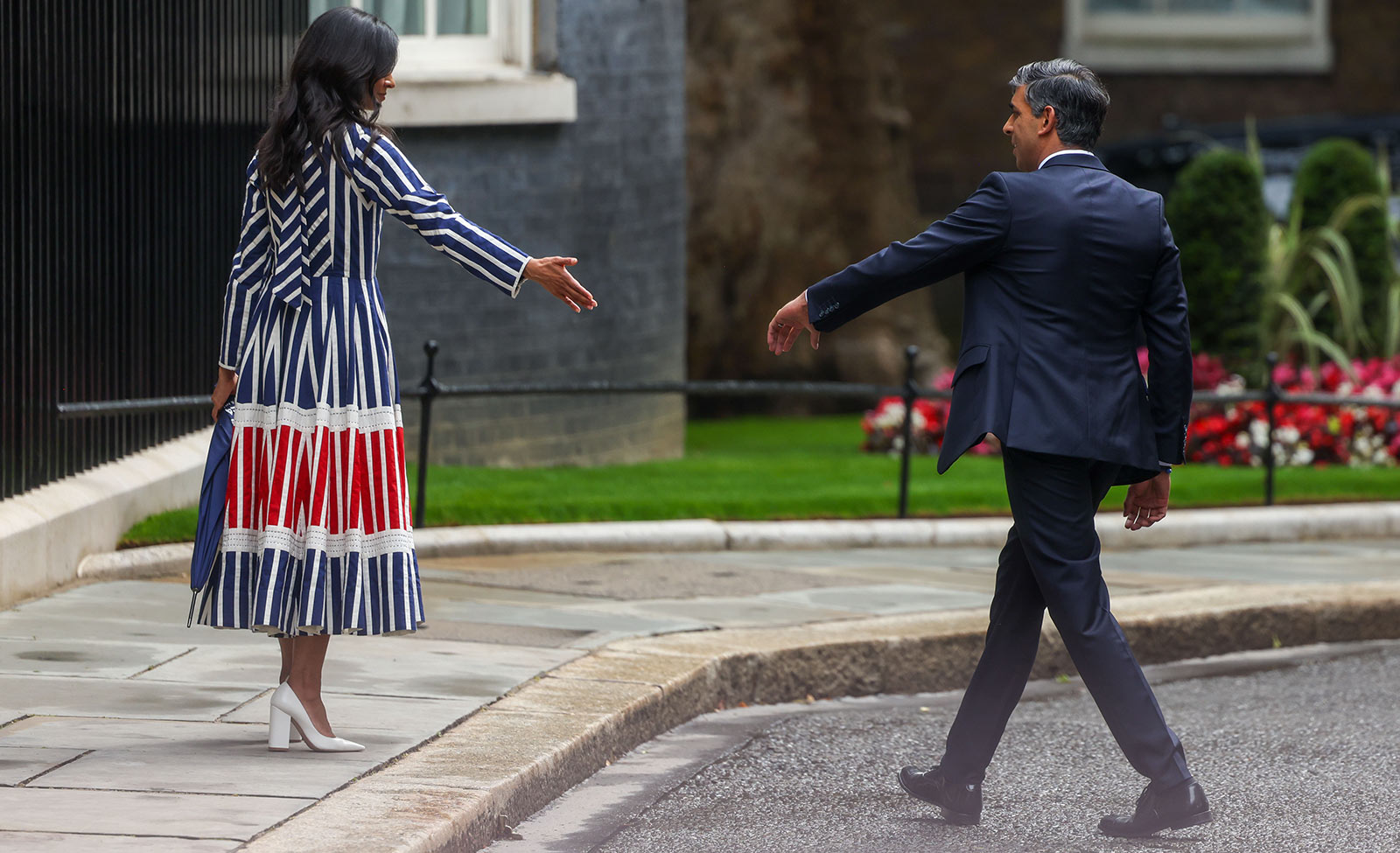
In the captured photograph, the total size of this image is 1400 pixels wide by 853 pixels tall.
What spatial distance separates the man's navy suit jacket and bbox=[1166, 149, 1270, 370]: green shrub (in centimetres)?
816

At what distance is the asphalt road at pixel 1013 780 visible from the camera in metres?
4.42

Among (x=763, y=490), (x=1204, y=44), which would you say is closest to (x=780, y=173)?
(x=763, y=490)

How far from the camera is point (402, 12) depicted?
1012 centimetres

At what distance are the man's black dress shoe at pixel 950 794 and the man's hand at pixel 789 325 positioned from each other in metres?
1.09

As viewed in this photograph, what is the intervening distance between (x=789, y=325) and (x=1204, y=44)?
16.0m

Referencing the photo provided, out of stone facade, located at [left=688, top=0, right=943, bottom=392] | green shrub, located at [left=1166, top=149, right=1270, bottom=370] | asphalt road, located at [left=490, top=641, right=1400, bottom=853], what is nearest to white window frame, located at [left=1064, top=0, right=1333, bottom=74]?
stone facade, located at [left=688, top=0, right=943, bottom=392]

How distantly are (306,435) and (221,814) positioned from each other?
913mm

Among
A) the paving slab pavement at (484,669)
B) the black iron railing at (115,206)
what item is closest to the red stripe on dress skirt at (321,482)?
the paving slab pavement at (484,669)

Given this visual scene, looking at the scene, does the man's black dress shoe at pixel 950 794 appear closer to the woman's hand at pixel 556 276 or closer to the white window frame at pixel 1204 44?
the woman's hand at pixel 556 276

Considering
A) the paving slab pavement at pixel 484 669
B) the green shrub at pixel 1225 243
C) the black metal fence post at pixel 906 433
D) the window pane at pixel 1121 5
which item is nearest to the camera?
the paving slab pavement at pixel 484 669

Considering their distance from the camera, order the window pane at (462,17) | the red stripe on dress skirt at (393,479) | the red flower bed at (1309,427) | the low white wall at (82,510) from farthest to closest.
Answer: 1. the red flower bed at (1309,427)
2. the window pane at (462,17)
3. the low white wall at (82,510)
4. the red stripe on dress skirt at (393,479)

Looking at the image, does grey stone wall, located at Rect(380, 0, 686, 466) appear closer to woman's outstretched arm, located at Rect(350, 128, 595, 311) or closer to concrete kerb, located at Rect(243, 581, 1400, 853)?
concrete kerb, located at Rect(243, 581, 1400, 853)

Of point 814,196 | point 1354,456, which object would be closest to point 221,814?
point 1354,456

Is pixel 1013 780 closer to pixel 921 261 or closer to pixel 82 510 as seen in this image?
pixel 921 261
